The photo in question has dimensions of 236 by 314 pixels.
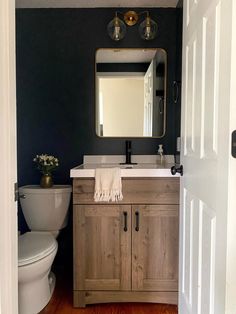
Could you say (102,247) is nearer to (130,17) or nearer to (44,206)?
(44,206)

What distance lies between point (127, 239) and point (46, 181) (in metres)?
0.82

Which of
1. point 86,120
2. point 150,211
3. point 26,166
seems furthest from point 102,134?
point 150,211

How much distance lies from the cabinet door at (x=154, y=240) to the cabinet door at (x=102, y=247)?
5cm

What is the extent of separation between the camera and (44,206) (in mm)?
2277

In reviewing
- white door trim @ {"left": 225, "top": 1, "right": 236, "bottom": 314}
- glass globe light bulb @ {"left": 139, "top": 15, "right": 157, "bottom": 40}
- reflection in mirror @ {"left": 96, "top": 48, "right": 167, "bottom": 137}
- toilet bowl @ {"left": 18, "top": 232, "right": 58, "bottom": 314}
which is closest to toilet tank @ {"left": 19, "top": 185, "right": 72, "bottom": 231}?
toilet bowl @ {"left": 18, "top": 232, "right": 58, "bottom": 314}

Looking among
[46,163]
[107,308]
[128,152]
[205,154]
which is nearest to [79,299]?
[107,308]

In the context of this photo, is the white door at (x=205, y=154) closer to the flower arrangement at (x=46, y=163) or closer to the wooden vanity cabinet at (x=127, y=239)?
the wooden vanity cabinet at (x=127, y=239)

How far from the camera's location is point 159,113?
2588 millimetres

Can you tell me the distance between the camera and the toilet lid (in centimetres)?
173

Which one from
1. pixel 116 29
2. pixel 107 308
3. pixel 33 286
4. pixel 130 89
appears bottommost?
pixel 107 308

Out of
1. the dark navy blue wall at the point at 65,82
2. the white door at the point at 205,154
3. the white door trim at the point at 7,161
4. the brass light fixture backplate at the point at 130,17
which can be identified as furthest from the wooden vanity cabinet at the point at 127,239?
the brass light fixture backplate at the point at 130,17

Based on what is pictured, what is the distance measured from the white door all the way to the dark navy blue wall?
43.9 inches

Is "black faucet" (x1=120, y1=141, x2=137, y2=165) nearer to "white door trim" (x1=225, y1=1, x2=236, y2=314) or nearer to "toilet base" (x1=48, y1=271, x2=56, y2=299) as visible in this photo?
"toilet base" (x1=48, y1=271, x2=56, y2=299)

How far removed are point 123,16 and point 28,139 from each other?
4.26 ft
